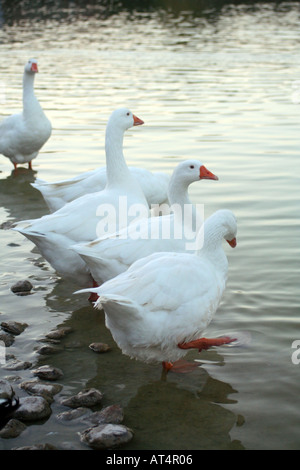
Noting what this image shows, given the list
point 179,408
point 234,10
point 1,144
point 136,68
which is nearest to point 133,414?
point 179,408

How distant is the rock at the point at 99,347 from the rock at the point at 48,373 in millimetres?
502

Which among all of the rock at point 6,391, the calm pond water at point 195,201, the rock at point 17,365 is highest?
the rock at point 6,391

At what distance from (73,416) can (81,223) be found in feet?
7.77

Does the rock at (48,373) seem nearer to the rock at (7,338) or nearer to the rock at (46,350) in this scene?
the rock at (46,350)

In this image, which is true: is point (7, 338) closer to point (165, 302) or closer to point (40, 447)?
→ point (165, 302)

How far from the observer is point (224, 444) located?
409 cm

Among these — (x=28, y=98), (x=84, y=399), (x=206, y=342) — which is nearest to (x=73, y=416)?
(x=84, y=399)

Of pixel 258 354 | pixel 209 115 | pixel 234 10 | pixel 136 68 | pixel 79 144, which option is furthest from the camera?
pixel 234 10

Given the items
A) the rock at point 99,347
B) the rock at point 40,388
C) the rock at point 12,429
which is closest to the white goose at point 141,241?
the rock at point 99,347

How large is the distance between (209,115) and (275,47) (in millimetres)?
11633

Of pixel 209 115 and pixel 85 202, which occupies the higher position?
pixel 85 202

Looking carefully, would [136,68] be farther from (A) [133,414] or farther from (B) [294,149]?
(A) [133,414]

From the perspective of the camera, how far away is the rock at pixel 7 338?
538 centimetres

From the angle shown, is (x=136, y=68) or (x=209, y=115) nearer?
(x=209, y=115)
